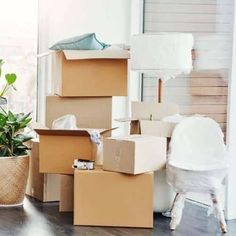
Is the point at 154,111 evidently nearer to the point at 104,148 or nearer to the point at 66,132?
the point at 104,148

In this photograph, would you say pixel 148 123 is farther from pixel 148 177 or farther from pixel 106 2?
pixel 106 2

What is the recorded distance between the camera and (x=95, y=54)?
12.3ft

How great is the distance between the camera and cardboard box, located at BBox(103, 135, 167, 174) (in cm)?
323

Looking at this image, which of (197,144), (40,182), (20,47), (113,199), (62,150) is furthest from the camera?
(20,47)

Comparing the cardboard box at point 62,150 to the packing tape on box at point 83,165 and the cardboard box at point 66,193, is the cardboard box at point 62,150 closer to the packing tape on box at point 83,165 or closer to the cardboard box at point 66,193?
the cardboard box at point 66,193

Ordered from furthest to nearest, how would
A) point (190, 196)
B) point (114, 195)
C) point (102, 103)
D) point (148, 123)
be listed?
point (190, 196)
point (102, 103)
point (148, 123)
point (114, 195)

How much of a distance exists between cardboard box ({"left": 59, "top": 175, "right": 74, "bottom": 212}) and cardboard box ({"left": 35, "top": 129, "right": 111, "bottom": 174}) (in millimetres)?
94


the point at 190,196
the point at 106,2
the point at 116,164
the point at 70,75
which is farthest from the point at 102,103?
the point at 106,2

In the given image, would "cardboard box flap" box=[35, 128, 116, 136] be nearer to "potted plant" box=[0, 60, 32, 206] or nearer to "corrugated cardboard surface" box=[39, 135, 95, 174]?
"corrugated cardboard surface" box=[39, 135, 95, 174]

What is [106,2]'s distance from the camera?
4.98 meters

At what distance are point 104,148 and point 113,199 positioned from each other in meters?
0.35

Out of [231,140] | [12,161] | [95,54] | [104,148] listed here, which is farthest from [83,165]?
[231,140]

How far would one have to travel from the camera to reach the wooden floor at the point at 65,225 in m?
3.22

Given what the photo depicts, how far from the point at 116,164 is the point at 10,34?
2.17m
